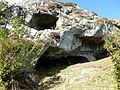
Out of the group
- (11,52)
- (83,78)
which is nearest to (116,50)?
(83,78)

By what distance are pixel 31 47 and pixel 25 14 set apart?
8940 mm

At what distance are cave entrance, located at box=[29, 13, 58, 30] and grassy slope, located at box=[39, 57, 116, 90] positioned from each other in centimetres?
873

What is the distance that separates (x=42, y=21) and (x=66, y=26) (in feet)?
19.1

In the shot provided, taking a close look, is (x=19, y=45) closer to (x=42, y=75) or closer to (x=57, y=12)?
(x=42, y=75)

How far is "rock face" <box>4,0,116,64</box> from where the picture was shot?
112ft

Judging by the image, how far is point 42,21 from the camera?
3969 cm

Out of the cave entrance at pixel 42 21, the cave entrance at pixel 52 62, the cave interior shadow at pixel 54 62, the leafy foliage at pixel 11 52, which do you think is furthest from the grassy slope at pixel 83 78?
the cave entrance at pixel 42 21

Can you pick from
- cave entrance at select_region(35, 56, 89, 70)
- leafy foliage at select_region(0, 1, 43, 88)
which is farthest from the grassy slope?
cave entrance at select_region(35, 56, 89, 70)

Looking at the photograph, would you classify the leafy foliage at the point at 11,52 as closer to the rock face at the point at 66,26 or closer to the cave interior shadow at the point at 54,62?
the rock face at the point at 66,26

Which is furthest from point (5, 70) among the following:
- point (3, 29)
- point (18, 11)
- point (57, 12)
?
point (57, 12)

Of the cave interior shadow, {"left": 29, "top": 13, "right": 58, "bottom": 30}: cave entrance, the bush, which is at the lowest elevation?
the cave interior shadow

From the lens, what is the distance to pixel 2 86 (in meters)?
24.4

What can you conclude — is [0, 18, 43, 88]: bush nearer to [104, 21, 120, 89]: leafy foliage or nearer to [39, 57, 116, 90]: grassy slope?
[39, 57, 116, 90]: grassy slope

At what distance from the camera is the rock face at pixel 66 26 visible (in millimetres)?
34094
